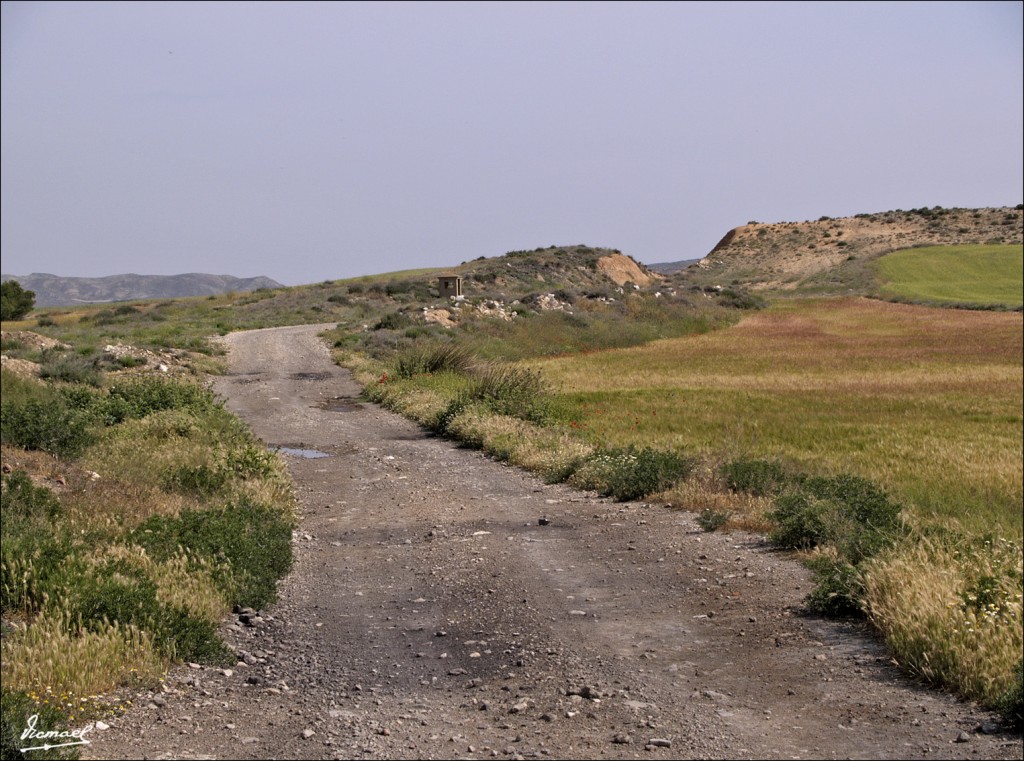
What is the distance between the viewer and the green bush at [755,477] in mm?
11328

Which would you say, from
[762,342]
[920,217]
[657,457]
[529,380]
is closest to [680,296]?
[762,342]

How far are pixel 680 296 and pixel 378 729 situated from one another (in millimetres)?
60336

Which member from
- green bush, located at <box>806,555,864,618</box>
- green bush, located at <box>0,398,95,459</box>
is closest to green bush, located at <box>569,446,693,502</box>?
green bush, located at <box>806,555,864,618</box>

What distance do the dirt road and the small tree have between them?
3098 inches

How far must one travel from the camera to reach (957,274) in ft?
291

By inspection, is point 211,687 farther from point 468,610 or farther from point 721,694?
point 721,694

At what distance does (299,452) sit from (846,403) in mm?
15423

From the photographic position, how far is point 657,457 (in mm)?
12180

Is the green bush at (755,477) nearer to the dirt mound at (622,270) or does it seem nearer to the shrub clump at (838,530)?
the shrub clump at (838,530)

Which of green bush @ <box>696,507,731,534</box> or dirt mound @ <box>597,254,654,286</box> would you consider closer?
green bush @ <box>696,507,731,534</box>

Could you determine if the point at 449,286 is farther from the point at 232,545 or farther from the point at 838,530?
the point at 838,530

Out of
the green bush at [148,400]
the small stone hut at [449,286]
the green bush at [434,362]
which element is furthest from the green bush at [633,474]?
the small stone hut at [449,286]

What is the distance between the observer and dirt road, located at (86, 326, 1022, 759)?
495cm

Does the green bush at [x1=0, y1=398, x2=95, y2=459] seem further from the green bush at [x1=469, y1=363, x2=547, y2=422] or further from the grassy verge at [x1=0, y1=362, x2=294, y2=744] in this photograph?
the green bush at [x1=469, y1=363, x2=547, y2=422]
